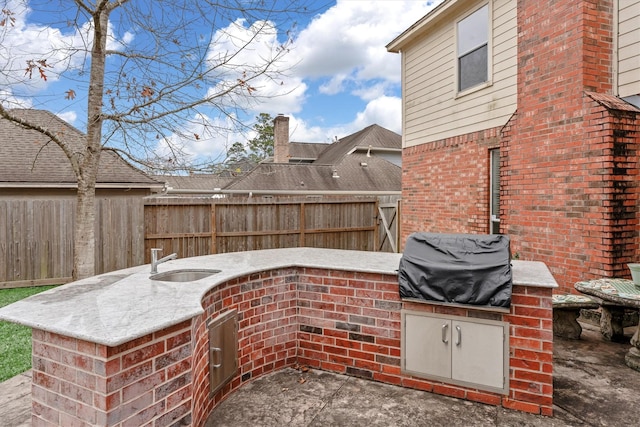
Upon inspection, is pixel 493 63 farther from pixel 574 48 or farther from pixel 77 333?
pixel 77 333

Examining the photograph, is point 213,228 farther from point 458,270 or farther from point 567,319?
point 567,319

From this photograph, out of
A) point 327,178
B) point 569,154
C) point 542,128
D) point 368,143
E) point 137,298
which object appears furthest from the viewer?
point 368,143

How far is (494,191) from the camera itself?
6.56m

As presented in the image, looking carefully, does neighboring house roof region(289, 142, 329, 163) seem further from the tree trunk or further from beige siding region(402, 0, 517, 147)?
the tree trunk

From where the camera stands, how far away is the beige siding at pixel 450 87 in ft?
20.1

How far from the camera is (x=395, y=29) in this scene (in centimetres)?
877

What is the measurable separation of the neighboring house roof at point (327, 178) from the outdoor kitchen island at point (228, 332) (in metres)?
12.0

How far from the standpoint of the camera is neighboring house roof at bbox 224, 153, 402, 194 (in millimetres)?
16250

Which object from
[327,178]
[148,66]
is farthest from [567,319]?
[327,178]

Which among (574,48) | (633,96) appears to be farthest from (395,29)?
(633,96)

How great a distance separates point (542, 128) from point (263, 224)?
559cm

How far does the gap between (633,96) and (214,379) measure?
5664 mm

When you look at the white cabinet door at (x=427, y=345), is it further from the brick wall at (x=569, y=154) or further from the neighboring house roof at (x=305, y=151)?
the neighboring house roof at (x=305, y=151)

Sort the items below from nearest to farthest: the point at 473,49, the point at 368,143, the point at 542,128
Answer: the point at 542,128
the point at 473,49
the point at 368,143
